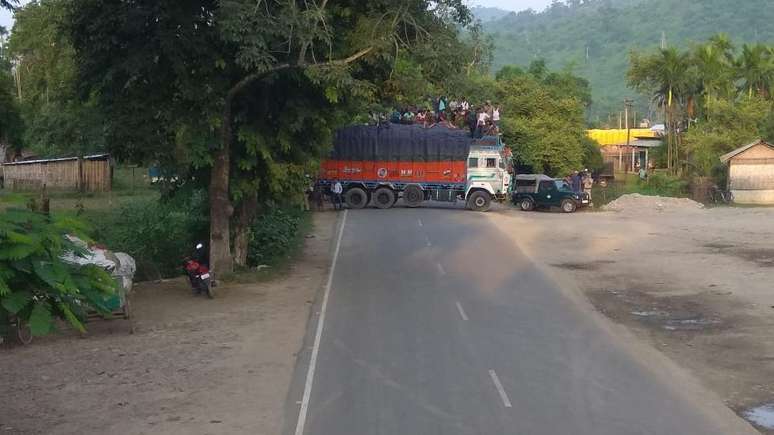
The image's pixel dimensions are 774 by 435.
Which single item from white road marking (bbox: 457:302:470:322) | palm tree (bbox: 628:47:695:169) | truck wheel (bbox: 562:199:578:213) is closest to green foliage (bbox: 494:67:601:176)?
palm tree (bbox: 628:47:695:169)

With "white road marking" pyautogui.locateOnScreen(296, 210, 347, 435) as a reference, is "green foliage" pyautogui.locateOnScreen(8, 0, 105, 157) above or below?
above

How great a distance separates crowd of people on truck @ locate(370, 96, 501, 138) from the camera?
43562 mm

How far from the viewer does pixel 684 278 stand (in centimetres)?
2283

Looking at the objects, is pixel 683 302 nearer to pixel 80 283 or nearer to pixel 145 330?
pixel 145 330

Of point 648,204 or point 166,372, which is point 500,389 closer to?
point 166,372

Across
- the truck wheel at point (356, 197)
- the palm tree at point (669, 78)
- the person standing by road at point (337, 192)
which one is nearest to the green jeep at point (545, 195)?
the truck wheel at point (356, 197)

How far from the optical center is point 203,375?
42.8 feet

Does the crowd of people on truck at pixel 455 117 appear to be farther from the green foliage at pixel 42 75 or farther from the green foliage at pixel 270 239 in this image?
the green foliage at pixel 270 239

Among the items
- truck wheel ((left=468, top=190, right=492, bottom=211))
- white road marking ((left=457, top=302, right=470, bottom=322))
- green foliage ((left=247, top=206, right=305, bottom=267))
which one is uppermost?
truck wheel ((left=468, top=190, right=492, bottom=211))

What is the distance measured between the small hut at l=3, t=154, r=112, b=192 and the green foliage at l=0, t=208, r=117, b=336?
43.2 m

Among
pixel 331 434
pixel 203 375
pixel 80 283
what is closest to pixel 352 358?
pixel 203 375

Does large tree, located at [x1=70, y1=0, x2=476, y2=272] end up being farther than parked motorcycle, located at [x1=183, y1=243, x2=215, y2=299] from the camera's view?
No

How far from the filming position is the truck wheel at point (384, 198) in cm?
4225

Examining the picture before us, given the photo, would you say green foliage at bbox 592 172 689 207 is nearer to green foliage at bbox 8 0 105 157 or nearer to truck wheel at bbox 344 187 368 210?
truck wheel at bbox 344 187 368 210
